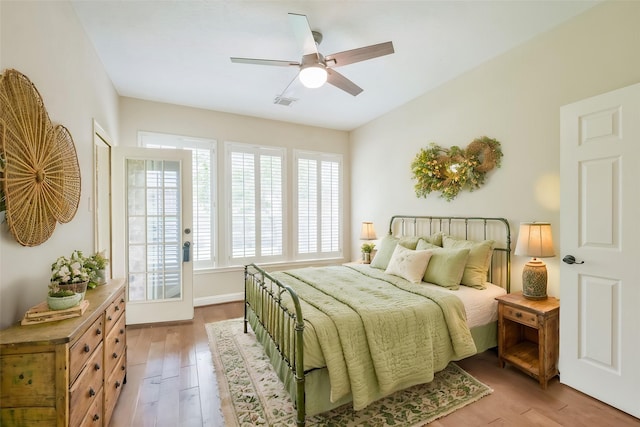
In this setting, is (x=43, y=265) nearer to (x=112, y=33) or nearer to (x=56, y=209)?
(x=56, y=209)

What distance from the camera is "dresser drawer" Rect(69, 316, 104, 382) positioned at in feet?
4.56

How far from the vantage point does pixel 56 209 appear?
6.19 ft

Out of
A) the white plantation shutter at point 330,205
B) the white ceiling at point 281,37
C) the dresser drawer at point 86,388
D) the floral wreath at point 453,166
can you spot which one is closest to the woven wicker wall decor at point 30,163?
the dresser drawer at point 86,388

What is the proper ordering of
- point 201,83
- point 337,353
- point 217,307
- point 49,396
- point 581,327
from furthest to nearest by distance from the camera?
point 217,307, point 201,83, point 581,327, point 337,353, point 49,396

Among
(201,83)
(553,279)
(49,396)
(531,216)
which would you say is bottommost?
(49,396)

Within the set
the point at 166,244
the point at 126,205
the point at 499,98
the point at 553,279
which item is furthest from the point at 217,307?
the point at 499,98

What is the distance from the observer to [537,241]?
2508 mm

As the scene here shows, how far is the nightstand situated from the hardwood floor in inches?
4.8

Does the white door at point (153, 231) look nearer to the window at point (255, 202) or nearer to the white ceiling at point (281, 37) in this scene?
the window at point (255, 202)

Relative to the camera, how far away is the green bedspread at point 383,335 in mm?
1937

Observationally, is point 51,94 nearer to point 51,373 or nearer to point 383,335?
point 51,373

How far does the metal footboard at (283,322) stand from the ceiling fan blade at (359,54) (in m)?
1.79

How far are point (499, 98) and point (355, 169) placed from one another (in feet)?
8.95

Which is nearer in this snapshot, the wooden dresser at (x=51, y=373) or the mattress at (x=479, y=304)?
the wooden dresser at (x=51, y=373)
